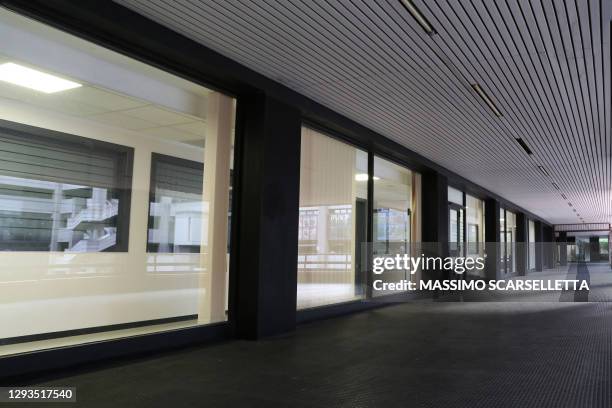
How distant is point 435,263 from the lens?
11875mm

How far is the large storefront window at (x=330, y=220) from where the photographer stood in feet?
23.9

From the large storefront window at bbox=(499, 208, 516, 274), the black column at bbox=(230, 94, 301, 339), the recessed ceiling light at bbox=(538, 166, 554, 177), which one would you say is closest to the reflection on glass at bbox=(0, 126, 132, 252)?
the black column at bbox=(230, 94, 301, 339)

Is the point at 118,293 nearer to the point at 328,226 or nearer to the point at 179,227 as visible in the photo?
the point at 179,227

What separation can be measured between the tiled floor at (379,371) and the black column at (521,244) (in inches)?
564

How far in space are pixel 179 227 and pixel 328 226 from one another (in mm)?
2915

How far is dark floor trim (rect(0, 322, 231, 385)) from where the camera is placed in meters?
3.88

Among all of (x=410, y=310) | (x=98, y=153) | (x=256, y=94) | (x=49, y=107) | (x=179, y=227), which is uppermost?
(x=256, y=94)

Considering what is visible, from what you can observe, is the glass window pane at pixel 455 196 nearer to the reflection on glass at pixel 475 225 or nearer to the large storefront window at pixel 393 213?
the reflection on glass at pixel 475 225

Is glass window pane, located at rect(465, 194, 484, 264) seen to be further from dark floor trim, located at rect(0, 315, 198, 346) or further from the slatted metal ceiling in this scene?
dark floor trim, located at rect(0, 315, 198, 346)

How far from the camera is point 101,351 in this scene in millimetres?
4531

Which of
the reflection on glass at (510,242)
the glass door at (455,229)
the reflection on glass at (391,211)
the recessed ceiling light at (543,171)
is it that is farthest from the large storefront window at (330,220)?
the reflection on glass at (510,242)

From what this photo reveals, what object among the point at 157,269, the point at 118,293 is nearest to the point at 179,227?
the point at 157,269

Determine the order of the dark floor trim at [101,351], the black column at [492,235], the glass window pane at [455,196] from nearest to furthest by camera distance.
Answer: the dark floor trim at [101,351] → the glass window pane at [455,196] → the black column at [492,235]

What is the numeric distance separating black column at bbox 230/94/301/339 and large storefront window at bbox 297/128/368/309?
66cm
